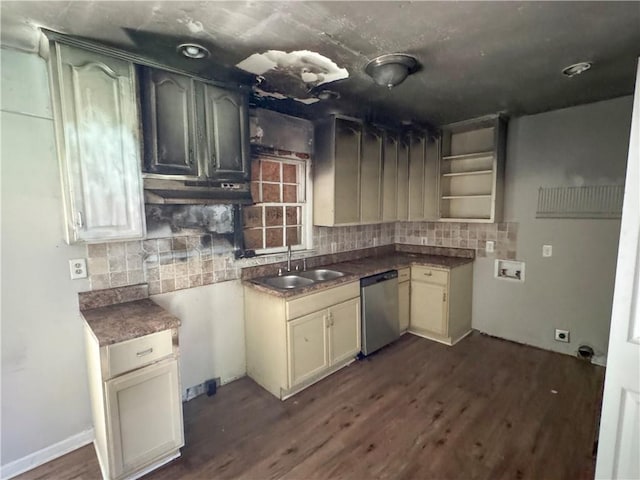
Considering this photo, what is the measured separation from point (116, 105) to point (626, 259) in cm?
264

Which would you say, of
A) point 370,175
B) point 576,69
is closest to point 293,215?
point 370,175

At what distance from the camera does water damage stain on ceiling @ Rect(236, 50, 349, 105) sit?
6.17ft

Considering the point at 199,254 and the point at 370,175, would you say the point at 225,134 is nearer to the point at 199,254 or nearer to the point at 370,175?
the point at 199,254

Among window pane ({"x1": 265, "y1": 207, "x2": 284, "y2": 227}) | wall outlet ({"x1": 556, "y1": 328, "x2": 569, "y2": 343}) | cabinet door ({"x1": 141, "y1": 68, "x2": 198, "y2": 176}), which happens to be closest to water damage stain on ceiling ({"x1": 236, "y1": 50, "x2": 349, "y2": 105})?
cabinet door ({"x1": 141, "y1": 68, "x2": 198, "y2": 176})

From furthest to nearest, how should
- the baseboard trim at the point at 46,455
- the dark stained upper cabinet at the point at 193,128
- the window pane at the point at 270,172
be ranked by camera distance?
the window pane at the point at 270,172 → the dark stained upper cabinet at the point at 193,128 → the baseboard trim at the point at 46,455

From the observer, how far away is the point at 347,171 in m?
3.15

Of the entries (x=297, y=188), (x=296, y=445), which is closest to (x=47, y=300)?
(x=296, y=445)

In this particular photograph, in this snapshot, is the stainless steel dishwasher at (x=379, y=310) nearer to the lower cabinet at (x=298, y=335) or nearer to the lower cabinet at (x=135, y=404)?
the lower cabinet at (x=298, y=335)

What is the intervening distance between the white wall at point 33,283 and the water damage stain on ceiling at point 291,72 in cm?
121

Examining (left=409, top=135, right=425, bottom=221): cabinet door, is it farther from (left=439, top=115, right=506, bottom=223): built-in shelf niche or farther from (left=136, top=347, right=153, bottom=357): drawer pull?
(left=136, top=347, right=153, bottom=357): drawer pull

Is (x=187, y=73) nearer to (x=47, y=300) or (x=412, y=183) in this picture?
(x=47, y=300)

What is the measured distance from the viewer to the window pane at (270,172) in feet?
9.51

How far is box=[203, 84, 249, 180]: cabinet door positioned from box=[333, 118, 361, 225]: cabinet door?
3.41ft

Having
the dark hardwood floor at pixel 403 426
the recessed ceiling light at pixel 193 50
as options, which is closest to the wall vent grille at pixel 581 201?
the dark hardwood floor at pixel 403 426
